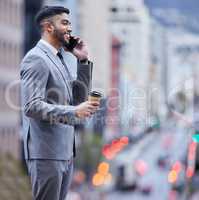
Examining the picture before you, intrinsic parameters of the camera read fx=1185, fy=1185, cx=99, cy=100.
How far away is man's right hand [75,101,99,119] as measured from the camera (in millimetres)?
3891

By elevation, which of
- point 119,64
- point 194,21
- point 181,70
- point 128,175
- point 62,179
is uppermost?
point 62,179

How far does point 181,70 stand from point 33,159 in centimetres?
2484

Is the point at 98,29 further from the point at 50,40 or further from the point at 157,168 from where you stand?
the point at 50,40

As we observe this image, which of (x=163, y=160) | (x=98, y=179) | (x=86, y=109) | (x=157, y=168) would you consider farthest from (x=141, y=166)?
(x=86, y=109)

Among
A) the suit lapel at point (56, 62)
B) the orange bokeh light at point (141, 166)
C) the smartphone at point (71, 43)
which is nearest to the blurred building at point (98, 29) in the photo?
the orange bokeh light at point (141, 166)

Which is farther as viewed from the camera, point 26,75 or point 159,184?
point 159,184

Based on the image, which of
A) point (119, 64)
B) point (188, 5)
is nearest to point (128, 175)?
point (119, 64)

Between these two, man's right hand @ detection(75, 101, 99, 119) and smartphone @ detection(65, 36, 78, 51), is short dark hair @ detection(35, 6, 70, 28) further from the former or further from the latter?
man's right hand @ detection(75, 101, 99, 119)

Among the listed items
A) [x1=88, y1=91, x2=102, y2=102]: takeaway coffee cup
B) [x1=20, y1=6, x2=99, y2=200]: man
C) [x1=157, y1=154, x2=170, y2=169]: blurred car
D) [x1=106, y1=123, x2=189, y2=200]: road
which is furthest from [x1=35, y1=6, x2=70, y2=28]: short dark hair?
[x1=157, y1=154, x2=170, y2=169]: blurred car

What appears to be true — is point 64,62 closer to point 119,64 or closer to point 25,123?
point 25,123

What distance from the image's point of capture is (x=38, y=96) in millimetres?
3889

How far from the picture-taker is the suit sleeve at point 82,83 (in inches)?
156

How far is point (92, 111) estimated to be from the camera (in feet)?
12.8

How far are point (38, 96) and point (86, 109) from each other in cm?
16
